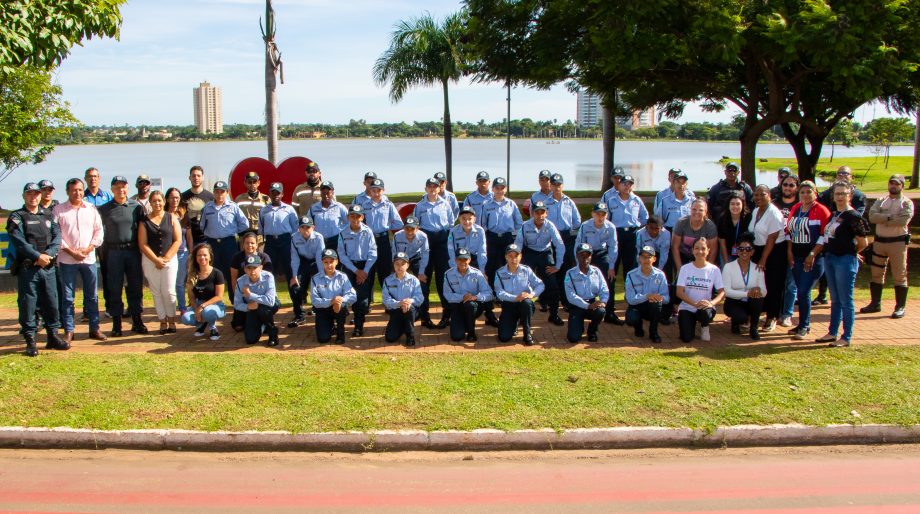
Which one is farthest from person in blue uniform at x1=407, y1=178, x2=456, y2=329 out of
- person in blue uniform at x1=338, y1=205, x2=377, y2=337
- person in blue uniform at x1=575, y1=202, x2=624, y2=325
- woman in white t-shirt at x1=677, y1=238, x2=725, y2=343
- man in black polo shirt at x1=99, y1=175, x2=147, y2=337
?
man in black polo shirt at x1=99, y1=175, x2=147, y2=337

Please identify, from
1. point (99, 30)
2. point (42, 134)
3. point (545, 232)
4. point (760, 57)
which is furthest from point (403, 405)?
point (42, 134)

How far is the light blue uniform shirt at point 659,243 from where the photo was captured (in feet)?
33.6

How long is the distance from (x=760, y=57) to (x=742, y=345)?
33.1 feet

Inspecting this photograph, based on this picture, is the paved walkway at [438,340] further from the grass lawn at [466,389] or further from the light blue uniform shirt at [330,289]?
the light blue uniform shirt at [330,289]

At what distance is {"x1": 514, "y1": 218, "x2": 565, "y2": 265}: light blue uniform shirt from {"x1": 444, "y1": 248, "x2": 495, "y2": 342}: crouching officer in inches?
39.3

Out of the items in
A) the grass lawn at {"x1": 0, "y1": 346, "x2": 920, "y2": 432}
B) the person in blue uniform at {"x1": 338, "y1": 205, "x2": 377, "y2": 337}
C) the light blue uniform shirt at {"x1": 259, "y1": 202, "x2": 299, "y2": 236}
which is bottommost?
the grass lawn at {"x1": 0, "y1": 346, "x2": 920, "y2": 432}

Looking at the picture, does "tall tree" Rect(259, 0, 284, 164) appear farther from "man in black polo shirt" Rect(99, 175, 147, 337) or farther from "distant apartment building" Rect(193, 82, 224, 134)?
"distant apartment building" Rect(193, 82, 224, 134)

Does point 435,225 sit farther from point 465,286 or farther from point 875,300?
point 875,300

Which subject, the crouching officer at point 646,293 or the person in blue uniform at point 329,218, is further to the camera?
the person in blue uniform at point 329,218

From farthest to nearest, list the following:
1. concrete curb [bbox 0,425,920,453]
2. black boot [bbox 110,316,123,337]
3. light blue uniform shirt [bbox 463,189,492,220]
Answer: light blue uniform shirt [bbox 463,189,492,220] < black boot [bbox 110,316,123,337] < concrete curb [bbox 0,425,920,453]

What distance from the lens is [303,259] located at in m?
10.2

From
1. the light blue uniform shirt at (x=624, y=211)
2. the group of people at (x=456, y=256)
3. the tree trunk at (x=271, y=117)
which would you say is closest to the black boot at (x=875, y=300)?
the group of people at (x=456, y=256)

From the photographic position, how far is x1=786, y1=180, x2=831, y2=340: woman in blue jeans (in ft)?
30.4

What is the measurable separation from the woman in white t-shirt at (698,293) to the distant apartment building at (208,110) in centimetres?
7611
